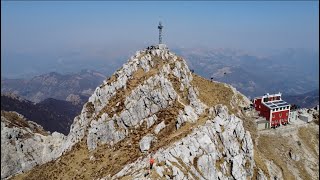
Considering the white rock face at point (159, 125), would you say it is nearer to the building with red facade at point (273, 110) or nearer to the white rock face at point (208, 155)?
the white rock face at point (208, 155)

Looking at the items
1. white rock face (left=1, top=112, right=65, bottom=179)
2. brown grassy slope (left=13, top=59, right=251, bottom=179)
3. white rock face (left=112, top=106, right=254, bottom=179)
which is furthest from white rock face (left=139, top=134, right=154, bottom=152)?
white rock face (left=1, top=112, right=65, bottom=179)

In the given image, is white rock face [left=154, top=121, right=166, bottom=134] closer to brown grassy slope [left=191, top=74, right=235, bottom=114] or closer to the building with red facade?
brown grassy slope [left=191, top=74, right=235, bottom=114]

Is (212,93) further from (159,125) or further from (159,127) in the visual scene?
(159,127)

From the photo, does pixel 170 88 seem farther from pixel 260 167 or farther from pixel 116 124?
pixel 260 167

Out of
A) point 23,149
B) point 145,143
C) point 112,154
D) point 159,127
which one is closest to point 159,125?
point 159,127

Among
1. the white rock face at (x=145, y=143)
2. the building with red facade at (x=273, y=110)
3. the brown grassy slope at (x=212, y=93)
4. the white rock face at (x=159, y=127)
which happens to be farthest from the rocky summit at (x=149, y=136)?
the building with red facade at (x=273, y=110)

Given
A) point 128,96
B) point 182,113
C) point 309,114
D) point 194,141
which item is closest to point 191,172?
point 194,141
